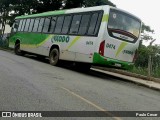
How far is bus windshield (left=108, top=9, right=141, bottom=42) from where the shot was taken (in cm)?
1647

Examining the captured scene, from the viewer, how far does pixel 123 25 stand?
16859mm

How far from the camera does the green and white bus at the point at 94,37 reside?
53.6 feet

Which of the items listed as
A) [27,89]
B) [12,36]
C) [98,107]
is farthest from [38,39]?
[98,107]

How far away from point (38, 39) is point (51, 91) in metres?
13.4

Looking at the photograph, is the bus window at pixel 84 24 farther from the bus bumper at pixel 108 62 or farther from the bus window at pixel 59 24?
the bus window at pixel 59 24

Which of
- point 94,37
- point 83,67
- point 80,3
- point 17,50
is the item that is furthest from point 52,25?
point 80,3

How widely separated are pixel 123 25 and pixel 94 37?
4.96ft

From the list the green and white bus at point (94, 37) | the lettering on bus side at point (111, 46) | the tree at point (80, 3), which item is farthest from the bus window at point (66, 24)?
the tree at point (80, 3)

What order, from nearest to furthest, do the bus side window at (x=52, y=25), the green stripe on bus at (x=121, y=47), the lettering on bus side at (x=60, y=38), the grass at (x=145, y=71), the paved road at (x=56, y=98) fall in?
the paved road at (x=56, y=98)
the green stripe on bus at (x=121, y=47)
the grass at (x=145, y=71)
the lettering on bus side at (x=60, y=38)
the bus side window at (x=52, y=25)

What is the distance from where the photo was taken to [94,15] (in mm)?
17094

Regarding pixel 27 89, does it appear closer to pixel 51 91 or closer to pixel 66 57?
pixel 51 91

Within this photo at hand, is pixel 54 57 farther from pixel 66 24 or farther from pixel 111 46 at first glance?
pixel 111 46

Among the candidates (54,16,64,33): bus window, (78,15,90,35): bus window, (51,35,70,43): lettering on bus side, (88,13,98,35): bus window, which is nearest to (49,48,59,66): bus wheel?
(51,35,70,43): lettering on bus side

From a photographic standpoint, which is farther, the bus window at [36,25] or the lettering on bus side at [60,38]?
the bus window at [36,25]
